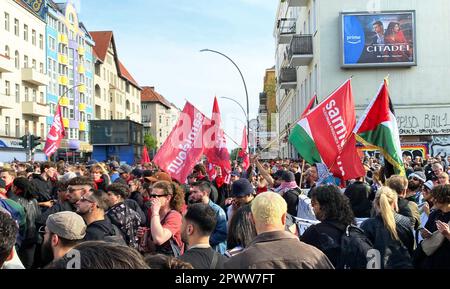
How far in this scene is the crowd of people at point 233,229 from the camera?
11.0ft

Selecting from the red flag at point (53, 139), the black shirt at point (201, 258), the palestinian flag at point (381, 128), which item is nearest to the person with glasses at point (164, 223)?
the black shirt at point (201, 258)

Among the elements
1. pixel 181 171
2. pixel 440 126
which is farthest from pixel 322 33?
pixel 181 171

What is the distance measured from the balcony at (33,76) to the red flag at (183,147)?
44693 mm

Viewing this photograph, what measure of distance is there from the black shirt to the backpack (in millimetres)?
1137

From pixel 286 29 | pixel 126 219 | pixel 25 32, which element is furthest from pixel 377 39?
pixel 25 32

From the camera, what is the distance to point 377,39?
102ft

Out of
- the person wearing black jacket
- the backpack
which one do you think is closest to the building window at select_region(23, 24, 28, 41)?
the person wearing black jacket

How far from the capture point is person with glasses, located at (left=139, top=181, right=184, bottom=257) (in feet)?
18.0

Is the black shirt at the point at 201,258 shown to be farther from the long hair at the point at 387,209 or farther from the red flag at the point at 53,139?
the red flag at the point at 53,139

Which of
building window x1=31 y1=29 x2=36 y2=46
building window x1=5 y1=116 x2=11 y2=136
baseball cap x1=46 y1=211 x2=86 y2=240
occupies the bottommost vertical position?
baseball cap x1=46 y1=211 x2=86 y2=240

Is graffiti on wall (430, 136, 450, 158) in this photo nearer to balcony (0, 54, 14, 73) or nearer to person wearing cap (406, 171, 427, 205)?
person wearing cap (406, 171, 427, 205)

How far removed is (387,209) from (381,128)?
3606mm

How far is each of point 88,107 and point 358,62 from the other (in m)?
50.7

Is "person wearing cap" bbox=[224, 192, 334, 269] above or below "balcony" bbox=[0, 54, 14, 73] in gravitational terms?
below
